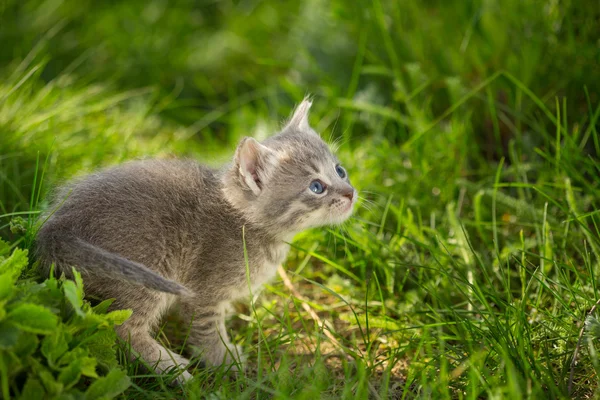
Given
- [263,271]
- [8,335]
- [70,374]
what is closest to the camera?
[8,335]

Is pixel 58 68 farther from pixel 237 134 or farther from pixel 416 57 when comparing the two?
pixel 416 57

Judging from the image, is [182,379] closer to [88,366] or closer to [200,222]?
[88,366]

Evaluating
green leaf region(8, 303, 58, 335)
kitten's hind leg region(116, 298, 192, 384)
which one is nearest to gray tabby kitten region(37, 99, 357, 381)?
kitten's hind leg region(116, 298, 192, 384)

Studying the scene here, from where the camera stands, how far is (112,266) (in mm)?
2234

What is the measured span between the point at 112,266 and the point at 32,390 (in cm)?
52

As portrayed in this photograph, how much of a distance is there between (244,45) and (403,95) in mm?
2291

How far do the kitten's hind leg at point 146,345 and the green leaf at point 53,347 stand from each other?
0.48m

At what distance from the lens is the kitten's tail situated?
86.0 inches

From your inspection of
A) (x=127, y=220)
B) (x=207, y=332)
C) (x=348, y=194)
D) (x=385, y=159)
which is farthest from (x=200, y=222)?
(x=385, y=159)

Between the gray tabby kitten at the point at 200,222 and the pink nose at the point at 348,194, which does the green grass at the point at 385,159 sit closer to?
the gray tabby kitten at the point at 200,222

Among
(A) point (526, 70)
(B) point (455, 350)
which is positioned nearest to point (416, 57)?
(A) point (526, 70)

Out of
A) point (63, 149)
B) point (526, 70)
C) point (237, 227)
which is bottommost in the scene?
point (526, 70)

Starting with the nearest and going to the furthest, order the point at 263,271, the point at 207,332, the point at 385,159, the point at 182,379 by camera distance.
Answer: the point at 182,379
the point at 207,332
the point at 263,271
the point at 385,159

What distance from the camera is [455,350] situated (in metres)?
2.44
